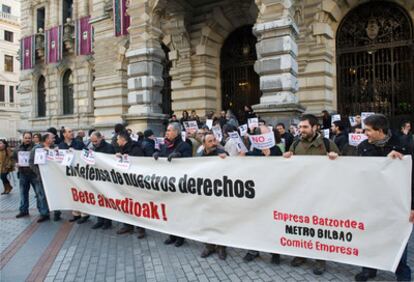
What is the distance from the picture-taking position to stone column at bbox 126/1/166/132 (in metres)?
12.8

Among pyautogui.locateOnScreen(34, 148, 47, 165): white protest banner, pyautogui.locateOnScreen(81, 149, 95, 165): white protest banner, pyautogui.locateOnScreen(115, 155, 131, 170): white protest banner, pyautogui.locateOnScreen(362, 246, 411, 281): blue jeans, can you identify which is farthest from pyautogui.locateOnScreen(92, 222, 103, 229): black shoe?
pyautogui.locateOnScreen(362, 246, 411, 281): blue jeans

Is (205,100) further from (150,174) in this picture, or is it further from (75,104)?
(75,104)

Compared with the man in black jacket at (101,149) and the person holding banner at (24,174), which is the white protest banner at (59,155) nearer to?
the man in black jacket at (101,149)

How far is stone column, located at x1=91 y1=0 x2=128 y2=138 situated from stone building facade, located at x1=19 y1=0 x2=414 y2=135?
0.18ft

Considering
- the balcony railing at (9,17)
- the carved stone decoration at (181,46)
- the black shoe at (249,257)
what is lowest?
the black shoe at (249,257)

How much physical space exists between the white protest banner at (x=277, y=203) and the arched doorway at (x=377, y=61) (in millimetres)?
9311

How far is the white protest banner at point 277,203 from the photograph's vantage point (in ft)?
13.1

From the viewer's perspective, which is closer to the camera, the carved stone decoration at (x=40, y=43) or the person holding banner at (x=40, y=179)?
the person holding banner at (x=40, y=179)

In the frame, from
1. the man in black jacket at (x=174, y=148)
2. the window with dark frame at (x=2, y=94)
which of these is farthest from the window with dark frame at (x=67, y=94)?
the window with dark frame at (x=2, y=94)

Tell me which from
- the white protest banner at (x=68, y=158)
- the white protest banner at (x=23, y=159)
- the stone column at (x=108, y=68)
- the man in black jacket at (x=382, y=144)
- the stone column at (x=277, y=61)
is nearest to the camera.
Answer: the man in black jacket at (x=382, y=144)

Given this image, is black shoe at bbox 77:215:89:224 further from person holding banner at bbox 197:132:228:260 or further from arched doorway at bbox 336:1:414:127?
arched doorway at bbox 336:1:414:127

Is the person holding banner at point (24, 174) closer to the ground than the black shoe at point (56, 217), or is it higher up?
higher up

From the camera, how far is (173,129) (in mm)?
6223

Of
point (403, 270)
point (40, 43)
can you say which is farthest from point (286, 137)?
point (40, 43)
